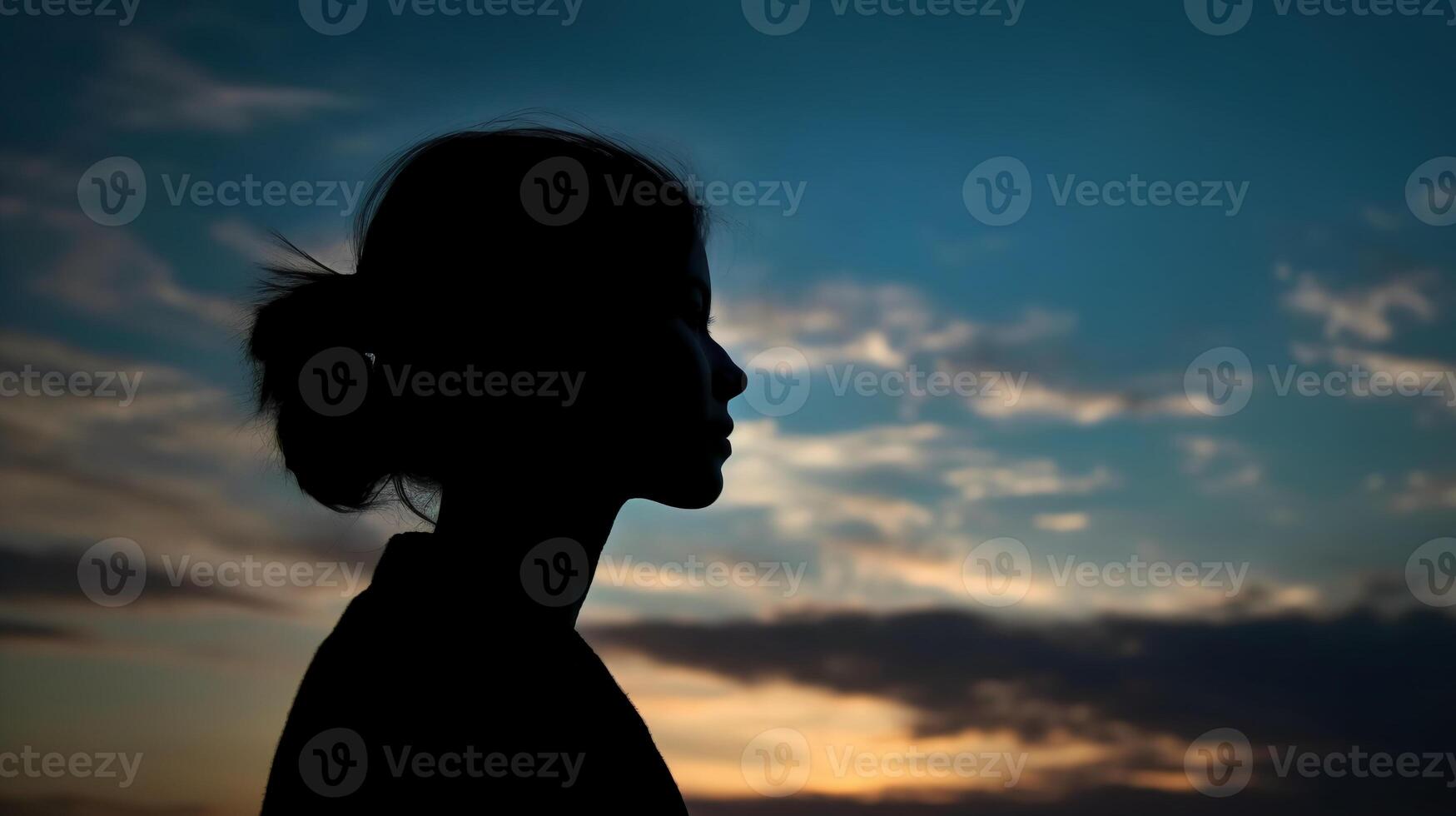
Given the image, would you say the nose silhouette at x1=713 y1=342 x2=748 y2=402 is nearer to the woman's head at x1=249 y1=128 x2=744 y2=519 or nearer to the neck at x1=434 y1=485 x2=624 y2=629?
the woman's head at x1=249 y1=128 x2=744 y2=519

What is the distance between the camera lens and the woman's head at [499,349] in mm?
2568

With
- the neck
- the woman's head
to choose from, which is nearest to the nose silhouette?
the woman's head

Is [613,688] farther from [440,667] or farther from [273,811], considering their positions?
[273,811]

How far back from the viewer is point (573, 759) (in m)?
2.20

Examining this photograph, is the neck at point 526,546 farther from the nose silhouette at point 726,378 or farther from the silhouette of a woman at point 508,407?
the nose silhouette at point 726,378

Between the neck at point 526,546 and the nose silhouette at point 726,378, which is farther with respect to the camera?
the nose silhouette at point 726,378

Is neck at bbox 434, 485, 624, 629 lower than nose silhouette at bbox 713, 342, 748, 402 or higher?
lower

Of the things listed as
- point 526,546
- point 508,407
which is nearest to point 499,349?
point 508,407

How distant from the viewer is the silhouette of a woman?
2281mm

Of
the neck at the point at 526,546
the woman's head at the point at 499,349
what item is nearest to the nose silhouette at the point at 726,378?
the woman's head at the point at 499,349

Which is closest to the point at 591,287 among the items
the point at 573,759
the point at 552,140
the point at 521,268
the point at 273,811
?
the point at 521,268

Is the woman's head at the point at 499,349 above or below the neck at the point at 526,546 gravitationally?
above

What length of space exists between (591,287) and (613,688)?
1008 millimetres

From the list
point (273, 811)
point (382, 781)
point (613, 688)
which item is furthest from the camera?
point (613, 688)
